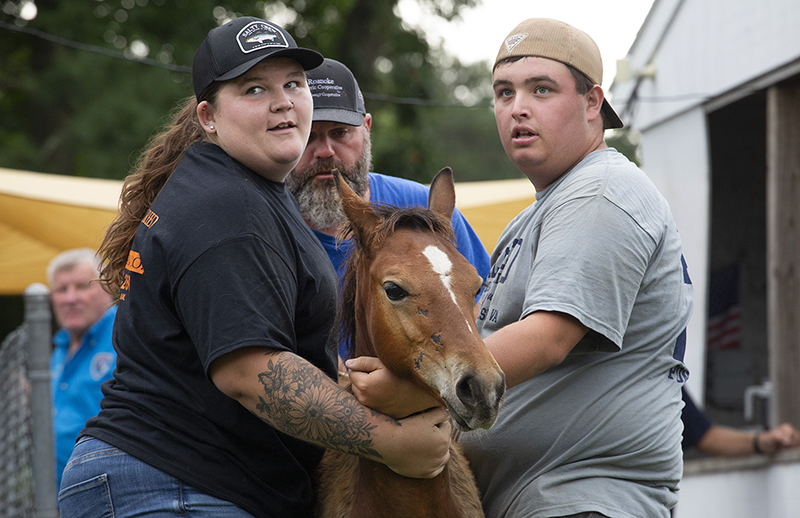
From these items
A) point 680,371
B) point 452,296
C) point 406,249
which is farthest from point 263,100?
point 680,371

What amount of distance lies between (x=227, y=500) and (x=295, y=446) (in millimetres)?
343

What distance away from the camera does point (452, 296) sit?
81.8 inches

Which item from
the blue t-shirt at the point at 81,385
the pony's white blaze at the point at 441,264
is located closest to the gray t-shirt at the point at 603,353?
the pony's white blaze at the point at 441,264

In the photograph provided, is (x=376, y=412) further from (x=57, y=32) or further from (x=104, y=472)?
(x=57, y=32)

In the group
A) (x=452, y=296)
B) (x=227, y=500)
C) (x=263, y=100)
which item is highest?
(x=263, y=100)

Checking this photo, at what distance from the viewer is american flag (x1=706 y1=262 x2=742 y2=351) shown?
30.9 ft

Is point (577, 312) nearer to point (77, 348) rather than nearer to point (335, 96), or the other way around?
point (335, 96)

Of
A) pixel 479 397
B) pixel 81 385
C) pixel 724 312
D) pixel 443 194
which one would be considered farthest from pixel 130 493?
pixel 724 312

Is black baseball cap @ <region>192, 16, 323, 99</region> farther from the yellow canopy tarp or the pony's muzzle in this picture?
the yellow canopy tarp

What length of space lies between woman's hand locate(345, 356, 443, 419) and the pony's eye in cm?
22

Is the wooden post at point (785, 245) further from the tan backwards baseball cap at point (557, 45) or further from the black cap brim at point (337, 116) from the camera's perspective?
the tan backwards baseball cap at point (557, 45)

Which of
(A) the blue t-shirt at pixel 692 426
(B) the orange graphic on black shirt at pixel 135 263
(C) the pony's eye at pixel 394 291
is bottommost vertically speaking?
(A) the blue t-shirt at pixel 692 426

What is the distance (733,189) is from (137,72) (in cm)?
1021

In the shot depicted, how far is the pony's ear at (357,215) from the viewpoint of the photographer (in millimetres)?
2355
